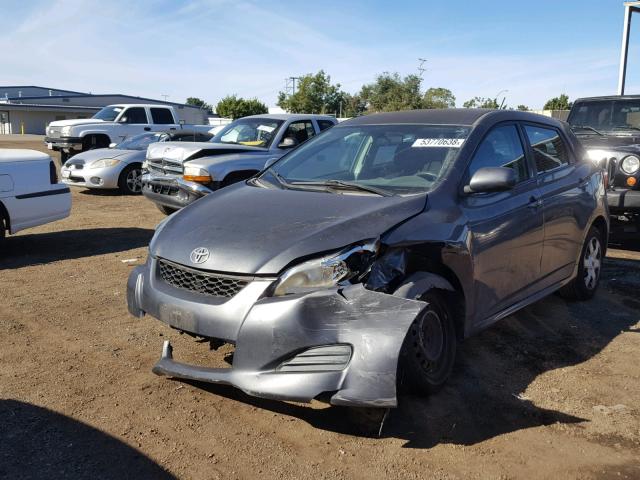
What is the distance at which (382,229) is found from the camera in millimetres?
3346

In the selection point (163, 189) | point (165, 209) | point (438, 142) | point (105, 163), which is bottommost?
point (165, 209)

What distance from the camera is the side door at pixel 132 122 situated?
58.2 ft

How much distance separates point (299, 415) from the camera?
345 cm

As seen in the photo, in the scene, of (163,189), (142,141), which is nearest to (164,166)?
(163,189)

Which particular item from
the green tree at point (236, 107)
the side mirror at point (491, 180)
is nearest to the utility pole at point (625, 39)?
the side mirror at point (491, 180)

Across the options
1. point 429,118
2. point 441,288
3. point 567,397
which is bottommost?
point 567,397

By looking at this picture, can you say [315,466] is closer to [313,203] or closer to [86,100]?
[313,203]

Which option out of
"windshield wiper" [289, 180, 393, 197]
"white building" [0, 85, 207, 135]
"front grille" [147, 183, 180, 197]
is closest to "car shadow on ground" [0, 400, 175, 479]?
"windshield wiper" [289, 180, 393, 197]

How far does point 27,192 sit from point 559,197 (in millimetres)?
5756

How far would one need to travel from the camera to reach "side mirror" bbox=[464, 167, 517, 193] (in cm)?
380

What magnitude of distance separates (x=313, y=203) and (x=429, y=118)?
4.55 ft

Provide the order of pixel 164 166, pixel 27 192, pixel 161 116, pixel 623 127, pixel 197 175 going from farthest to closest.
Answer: pixel 161 116
pixel 623 127
pixel 164 166
pixel 197 175
pixel 27 192

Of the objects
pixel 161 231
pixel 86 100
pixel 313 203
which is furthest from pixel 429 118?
pixel 86 100

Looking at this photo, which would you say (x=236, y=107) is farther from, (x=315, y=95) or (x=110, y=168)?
(x=110, y=168)
